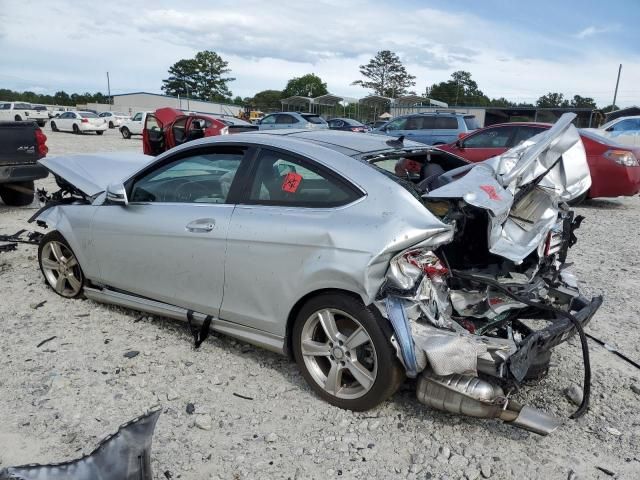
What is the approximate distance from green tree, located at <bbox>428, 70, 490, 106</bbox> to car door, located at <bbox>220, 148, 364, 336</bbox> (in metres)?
68.2

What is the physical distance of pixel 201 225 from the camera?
337cm

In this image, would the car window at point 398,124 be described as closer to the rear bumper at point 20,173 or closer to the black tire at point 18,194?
the black tire at point 18,194

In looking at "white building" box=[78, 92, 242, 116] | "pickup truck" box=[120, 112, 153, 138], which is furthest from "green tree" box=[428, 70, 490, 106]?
"pickup truck" box=[120, 112, 153, 138]

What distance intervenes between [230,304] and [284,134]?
1.23 m

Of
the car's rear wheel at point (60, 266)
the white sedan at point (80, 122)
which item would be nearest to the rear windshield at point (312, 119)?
the white sedan at point (80, 122)

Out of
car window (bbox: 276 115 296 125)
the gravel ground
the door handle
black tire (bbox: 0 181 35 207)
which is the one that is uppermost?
car window (bbox: 276 115 296 125)

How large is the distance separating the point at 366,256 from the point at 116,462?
1.51 m

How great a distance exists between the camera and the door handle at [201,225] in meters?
3.32

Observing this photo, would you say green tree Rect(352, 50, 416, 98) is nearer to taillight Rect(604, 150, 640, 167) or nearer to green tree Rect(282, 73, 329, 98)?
green tree Rect(282, 73, 329, 98)

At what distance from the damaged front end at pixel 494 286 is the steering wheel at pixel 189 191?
5.21 feet

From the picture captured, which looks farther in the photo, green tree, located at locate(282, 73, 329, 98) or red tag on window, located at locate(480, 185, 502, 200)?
green tree, located at locate(282, 73, 329, 98)

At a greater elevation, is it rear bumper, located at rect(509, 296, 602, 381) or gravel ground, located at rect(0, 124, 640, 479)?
rear bumper, located at rect(509, 296, 602, 381)

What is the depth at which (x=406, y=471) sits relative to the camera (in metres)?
2.53

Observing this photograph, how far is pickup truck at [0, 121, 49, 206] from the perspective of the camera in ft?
24.0
